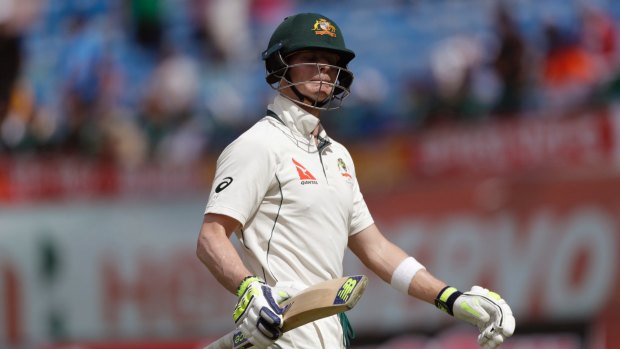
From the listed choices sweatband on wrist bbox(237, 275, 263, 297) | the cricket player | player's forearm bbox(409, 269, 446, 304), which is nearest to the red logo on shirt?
the cricket player

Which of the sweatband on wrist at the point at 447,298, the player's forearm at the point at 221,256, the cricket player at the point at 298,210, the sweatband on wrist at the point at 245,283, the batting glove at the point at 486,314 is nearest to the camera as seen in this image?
the sweatband on wrist at the point at 245,283

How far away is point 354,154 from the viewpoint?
37.4 ft

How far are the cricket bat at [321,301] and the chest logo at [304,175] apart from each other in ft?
1.88

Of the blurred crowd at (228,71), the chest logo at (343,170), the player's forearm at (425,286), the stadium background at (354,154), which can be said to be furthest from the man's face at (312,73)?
the blurred crowd at (228,71)

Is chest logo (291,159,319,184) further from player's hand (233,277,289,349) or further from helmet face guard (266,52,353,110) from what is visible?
player's hand (233,277,289,349)

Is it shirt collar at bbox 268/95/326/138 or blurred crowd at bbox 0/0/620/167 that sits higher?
shirt collar at bbox 268/95/326/138

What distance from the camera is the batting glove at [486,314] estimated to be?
5.05 meters

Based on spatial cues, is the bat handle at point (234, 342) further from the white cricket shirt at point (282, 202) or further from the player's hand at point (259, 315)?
the white cricket shirt at point (282, 202)

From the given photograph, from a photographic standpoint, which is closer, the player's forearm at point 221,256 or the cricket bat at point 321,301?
the cricket bat at point 321,301

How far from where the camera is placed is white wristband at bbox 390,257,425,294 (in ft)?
17.9

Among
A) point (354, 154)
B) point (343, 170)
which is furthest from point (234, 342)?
point (354, 154)

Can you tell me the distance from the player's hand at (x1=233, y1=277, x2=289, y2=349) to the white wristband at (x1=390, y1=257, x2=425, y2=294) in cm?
99

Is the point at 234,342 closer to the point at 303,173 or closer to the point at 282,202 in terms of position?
the point at 282,202

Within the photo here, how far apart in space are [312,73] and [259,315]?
1.19 m
